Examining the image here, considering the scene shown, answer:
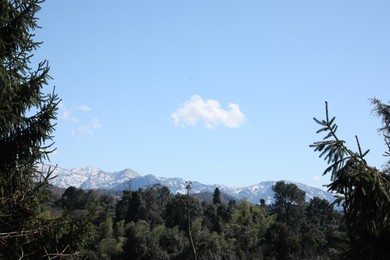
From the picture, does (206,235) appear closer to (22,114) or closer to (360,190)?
(22,114)

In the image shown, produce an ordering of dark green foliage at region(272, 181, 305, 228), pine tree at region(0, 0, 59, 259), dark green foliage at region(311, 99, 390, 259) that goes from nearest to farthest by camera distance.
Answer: dark green foliage at region(311, 99, 390, 259), pine tree at region(0, 0, 59, 259), dark green foliage at region(272, 181, 305, 228)

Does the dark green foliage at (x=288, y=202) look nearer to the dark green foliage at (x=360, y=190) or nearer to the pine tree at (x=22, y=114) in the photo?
the pine tree at (x=22, y=114)

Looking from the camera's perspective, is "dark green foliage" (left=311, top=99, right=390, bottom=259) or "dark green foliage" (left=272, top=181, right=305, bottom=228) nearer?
"dark green foliage" (left=311, top=99, right=390, bottom=259)

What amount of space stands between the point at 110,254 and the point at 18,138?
46.5 metres

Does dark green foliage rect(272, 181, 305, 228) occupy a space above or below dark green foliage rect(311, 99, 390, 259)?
above

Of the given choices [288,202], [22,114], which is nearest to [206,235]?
[22,114]

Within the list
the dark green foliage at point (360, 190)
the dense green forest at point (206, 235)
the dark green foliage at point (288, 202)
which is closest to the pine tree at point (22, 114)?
the dark green foliage at point (360, 190)

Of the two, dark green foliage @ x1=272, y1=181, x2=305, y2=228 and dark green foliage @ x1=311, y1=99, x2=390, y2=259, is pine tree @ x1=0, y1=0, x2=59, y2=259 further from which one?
dark green foliage @ x1=272, y1=181, x2=305, y2=228

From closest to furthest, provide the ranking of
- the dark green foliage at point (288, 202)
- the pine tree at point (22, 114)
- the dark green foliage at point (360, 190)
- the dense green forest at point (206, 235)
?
the dark green foliage at point (360, 190), the pine tree at point (22, 114), the dense green forest at point (206, 235), the dark green foliage at point (288, 202)

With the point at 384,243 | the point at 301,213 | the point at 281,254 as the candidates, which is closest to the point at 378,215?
the point at 384,243

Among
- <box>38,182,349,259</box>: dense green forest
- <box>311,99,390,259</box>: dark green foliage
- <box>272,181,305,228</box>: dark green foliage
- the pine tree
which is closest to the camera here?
<box>311,99,390,259</box>: dark green foliage

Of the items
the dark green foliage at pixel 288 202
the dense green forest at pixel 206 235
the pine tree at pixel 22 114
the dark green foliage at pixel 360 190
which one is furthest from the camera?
the dark green foliage at pixel 288 202

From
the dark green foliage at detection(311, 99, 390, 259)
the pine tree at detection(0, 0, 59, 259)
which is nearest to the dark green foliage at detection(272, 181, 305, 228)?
the pine tree at detection(0, 0, 59, 259)

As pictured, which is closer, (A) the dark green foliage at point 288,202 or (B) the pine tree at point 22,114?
(B) the pine tree at point 22,114
